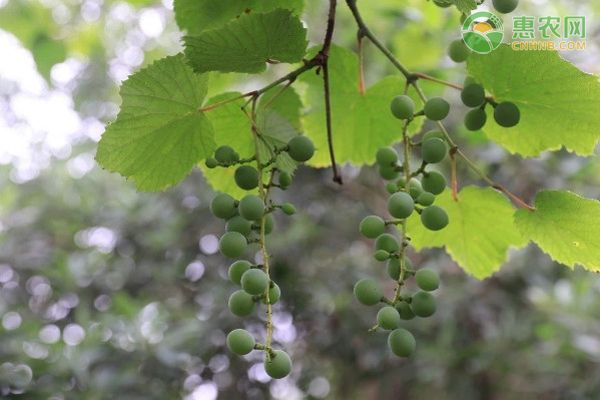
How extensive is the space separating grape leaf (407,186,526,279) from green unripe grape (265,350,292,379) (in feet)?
0.86

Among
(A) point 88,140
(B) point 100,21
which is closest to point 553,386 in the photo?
(B) point 100,21

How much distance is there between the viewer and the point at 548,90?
606mm

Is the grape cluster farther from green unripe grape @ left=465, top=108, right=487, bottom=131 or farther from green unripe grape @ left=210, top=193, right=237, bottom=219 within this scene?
green unripe grape @ left=465, top=108, right=487, bottom=131

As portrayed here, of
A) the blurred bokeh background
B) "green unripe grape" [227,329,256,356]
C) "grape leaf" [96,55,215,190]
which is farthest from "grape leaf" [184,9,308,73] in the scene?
the blurred bokeh background

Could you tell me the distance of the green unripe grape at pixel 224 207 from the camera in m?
0.58

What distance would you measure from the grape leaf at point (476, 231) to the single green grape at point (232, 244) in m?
0.22

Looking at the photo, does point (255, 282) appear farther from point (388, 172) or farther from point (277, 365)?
point (388, 172)

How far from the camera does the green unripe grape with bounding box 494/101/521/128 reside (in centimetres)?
59

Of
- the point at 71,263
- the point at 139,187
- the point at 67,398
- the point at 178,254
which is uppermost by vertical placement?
the point at 139,187

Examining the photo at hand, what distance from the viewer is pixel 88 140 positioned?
129 inches

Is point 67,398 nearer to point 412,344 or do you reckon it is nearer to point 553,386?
point 412,344

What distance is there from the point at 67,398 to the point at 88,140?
1.83m

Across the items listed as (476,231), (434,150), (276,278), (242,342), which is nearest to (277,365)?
(242,342)

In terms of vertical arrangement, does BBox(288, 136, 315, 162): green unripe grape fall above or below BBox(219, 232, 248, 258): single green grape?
above
